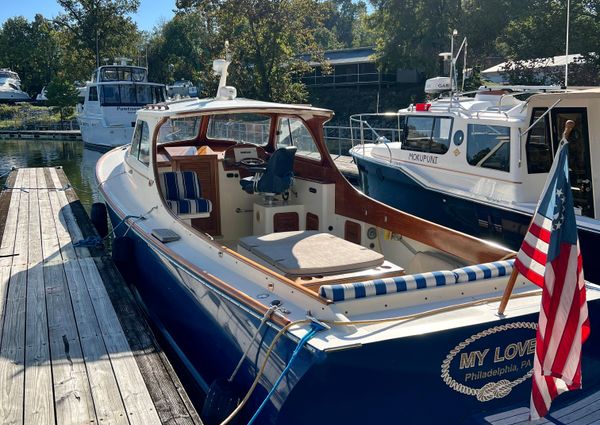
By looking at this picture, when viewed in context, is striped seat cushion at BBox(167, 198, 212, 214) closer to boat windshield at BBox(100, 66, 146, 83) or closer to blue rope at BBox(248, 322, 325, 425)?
blue rope at BBox(248, 322, 325, 425)

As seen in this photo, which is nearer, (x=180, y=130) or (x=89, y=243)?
(x=89, y=243)

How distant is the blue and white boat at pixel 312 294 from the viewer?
3.31 meters

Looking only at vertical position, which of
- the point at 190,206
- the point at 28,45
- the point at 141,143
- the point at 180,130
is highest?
the point at 28,45

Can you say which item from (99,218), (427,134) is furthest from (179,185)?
(427,134)

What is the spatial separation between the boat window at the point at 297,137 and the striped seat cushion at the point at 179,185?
4.30ft

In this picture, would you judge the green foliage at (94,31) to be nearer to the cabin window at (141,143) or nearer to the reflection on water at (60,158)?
the reflection on water at (60,158)

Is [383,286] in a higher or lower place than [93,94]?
lower

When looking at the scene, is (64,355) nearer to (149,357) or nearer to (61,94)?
(149,357)

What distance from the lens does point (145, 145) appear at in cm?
677

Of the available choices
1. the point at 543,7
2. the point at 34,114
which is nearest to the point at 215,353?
the point at 543,7

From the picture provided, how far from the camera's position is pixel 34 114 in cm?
3875

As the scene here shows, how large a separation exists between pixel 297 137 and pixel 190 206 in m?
1.83

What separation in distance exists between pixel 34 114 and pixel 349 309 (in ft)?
130

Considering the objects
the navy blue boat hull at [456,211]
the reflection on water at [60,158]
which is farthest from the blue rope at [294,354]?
the reflection on water at [60,158]
